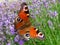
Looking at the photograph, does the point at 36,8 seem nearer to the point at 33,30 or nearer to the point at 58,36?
the point at 58,36

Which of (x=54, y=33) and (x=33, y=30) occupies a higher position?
(x=33, y=30)

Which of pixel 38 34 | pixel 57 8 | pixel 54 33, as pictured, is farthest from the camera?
pixel 57 8

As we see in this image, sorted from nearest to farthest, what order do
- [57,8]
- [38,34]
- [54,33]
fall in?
[38,34] < [54,33] < [57,8]

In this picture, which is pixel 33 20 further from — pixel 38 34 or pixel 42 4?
pixel 38 34

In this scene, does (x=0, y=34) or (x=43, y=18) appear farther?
(x=43, y=18)

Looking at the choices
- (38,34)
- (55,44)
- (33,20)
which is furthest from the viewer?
(33,20)

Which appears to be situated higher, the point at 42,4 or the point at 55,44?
the point at 42,4

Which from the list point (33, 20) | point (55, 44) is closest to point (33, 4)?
point (33, 20)

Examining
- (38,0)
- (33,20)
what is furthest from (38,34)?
(38,0)

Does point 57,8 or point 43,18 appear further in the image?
point 57,8
